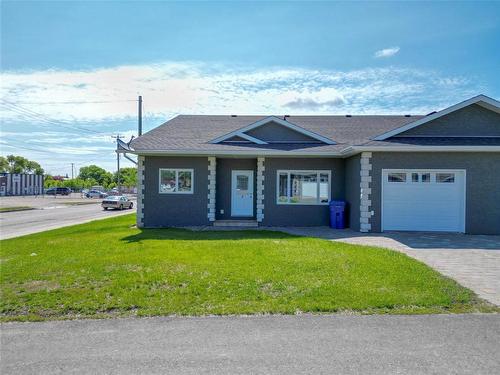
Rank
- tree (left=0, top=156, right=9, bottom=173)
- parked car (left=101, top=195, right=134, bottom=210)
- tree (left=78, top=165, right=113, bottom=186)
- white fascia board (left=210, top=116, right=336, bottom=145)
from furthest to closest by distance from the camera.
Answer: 1. tree (left=78, top=165, right=113, bottom=186)
2. tree (left=0, top=156, right=9, bottom=173)
3. parked car (left=101, top=195, right=134, bottom=210)
4. white fascia board (left=210, top=116, right=336, bottom=145)

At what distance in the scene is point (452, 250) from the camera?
9680mm

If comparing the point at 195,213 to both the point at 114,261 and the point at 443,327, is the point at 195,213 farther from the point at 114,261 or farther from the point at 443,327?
the point at 443,327

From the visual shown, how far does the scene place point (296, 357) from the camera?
3.83 metres

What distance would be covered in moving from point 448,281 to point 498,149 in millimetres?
8275

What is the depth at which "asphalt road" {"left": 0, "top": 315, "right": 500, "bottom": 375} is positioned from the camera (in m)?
3.63

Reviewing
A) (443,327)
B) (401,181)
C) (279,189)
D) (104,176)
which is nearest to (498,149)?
(401,181)

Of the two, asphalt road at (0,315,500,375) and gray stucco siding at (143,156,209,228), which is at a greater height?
gray stucco siding at (143,156,209,228)

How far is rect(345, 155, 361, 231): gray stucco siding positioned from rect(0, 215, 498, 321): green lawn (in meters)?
4.21

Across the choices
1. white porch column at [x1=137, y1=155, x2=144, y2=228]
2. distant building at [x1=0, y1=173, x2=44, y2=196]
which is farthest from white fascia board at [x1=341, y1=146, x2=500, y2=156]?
distant building at [x1=0, y1=173, x2=44, y2=196]

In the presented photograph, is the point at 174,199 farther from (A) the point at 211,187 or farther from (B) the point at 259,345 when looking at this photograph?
(B) the point at 259,345

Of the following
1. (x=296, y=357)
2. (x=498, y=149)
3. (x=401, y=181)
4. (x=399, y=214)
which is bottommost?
(x=296, y=357)

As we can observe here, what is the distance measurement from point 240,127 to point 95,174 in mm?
133016

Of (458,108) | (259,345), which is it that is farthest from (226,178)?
(259,345)

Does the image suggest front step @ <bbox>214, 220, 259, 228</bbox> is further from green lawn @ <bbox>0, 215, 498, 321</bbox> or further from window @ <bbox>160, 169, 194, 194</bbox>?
green lawn @ <bbox>0, 215, 498, 321</bbox>
